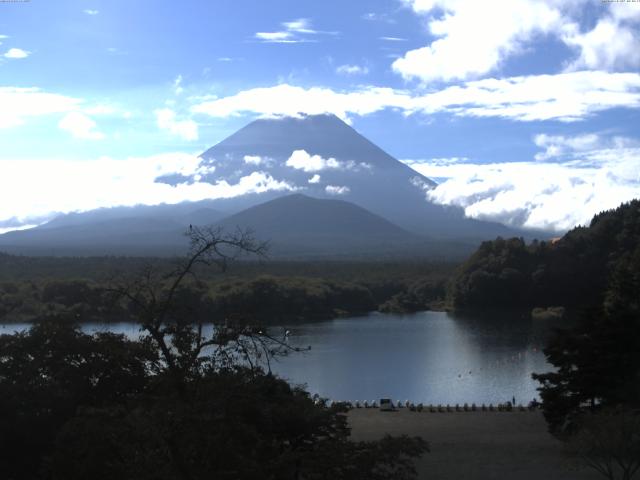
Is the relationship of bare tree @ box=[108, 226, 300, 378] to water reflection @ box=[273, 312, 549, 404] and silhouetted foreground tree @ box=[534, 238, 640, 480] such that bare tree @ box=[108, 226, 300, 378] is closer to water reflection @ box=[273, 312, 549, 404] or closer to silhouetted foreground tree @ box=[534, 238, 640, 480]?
silhouetted foreground tree @ box=[534, 238, 640, 480]

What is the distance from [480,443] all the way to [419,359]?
40.4ft

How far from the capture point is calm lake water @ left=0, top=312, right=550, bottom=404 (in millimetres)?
20312

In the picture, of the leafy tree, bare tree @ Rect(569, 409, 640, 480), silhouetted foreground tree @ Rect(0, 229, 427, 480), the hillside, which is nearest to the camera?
silhouetted foreground tree @ Rect(0, 229, 427, 480)

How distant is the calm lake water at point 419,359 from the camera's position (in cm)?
2031

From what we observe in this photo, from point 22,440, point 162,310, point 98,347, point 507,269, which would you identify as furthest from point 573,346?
point 507,269

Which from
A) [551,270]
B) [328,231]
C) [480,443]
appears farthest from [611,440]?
[328,231]

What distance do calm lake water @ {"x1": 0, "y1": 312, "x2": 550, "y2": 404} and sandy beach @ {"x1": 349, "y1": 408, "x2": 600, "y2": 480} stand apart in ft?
9.00

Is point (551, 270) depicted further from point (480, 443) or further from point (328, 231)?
point (328, 231)

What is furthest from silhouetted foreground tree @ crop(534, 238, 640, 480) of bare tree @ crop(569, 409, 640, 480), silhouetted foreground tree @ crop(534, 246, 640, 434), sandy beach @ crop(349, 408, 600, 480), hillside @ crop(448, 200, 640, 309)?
hillside @ crop(448, 200, 640, 309)

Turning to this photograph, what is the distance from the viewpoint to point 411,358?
25.5 m

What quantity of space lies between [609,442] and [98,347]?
5930mm

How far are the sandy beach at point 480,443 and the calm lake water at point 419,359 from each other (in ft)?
9.00

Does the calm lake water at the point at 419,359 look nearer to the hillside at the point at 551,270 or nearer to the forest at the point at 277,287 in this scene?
the forest at the point at 277,287

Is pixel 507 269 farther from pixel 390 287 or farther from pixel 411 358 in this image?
pixel 411 358
